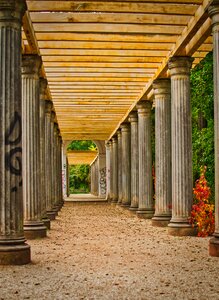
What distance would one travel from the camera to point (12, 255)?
10.2 m

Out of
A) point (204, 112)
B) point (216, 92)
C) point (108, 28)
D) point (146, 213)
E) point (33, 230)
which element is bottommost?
point (146, 213)

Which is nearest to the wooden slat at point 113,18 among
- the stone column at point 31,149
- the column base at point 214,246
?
the stone column at point 31,149

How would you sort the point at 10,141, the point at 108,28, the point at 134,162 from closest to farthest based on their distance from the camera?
the point at 10,141 → the point at 108,28 → the point at 134,162

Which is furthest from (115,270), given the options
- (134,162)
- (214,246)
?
(134,162)

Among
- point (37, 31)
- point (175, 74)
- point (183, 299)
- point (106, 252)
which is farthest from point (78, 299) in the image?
point (175, 74)

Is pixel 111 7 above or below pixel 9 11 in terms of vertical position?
above

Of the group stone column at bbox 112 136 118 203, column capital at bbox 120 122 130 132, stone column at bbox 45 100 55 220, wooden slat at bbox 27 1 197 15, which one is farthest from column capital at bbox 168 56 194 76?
stone column at bbox 112 136 118 203

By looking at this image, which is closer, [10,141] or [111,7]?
[10,141]

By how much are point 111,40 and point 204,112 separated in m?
6.57

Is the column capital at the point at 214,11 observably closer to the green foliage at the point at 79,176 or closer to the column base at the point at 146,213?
the column base at the point at 146,213

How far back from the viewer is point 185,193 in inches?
625

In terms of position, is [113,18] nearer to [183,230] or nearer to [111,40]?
Result: [111,40]

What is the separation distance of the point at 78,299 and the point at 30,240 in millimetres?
7440

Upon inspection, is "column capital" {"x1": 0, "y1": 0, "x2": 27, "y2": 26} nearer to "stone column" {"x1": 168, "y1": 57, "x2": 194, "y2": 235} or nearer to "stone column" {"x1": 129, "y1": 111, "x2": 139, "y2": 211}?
"stone column" {"x1": 168, "y1": 57, "x2": 194, "y2": 235}
